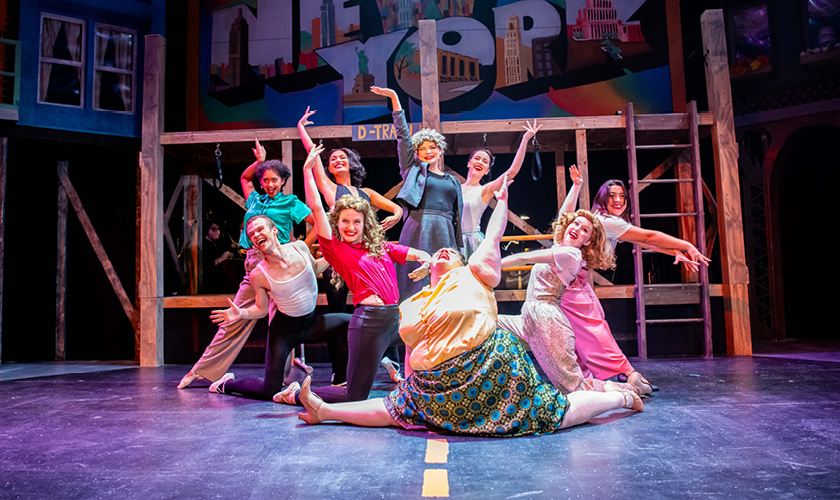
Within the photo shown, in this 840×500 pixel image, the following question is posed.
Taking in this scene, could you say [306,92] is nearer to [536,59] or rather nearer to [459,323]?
[536,59]

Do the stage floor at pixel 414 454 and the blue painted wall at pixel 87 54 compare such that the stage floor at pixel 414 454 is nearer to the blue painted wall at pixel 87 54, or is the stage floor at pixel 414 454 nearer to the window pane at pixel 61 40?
the blue painted wall at pixel 87 54

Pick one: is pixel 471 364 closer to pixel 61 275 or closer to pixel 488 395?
pixel 488 395

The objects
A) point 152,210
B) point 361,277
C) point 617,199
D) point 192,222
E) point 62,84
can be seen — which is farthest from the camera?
point 192,222

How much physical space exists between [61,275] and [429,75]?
5152 millimetres

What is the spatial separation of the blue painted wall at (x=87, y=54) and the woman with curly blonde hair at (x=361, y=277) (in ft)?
15.0

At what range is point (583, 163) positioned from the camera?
5.66 m

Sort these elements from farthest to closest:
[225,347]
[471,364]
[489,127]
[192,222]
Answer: [192,222], [489,127], [225,347], [471,364]

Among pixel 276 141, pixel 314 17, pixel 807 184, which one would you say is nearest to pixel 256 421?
pixel 276 141

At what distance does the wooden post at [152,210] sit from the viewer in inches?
225

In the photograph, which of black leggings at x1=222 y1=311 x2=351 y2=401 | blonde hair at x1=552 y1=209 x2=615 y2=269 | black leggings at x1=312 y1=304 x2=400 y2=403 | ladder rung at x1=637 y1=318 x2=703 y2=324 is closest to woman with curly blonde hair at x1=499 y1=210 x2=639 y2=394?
blonde hair at x1=552 y1=209 x2=615 y2=269

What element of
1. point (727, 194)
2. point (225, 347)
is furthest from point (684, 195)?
point (225, 347)

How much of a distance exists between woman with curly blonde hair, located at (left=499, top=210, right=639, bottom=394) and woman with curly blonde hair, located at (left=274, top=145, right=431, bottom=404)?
2.23ft

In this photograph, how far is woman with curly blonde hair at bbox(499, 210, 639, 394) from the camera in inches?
120

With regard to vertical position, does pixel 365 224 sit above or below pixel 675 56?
below
